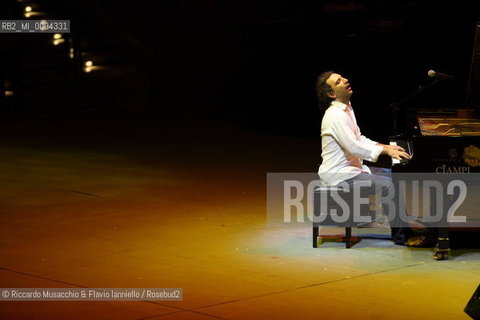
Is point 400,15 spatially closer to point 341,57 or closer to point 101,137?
point 341,57

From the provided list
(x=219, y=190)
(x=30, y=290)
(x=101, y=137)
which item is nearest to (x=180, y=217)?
(x=219, y=190)

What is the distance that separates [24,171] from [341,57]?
18.9 feet

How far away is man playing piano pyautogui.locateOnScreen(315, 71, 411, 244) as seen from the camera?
845cm

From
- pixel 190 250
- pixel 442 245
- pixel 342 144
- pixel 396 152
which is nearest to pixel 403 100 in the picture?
pixel 396 152

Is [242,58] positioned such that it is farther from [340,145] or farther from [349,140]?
[349,140]

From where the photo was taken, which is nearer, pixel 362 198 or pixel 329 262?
pixel 329 262

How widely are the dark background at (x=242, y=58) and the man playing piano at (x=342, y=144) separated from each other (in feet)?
19.4

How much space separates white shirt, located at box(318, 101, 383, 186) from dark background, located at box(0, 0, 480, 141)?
19.6ft

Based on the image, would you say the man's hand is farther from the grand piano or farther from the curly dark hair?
the curly dark hair

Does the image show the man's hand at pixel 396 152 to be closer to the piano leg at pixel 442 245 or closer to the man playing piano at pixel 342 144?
the man playing piano at pixel 342 144

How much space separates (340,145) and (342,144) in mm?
79

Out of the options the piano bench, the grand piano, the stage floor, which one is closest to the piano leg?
the grand piano

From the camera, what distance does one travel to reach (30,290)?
697 centimetres

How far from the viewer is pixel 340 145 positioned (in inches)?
337
